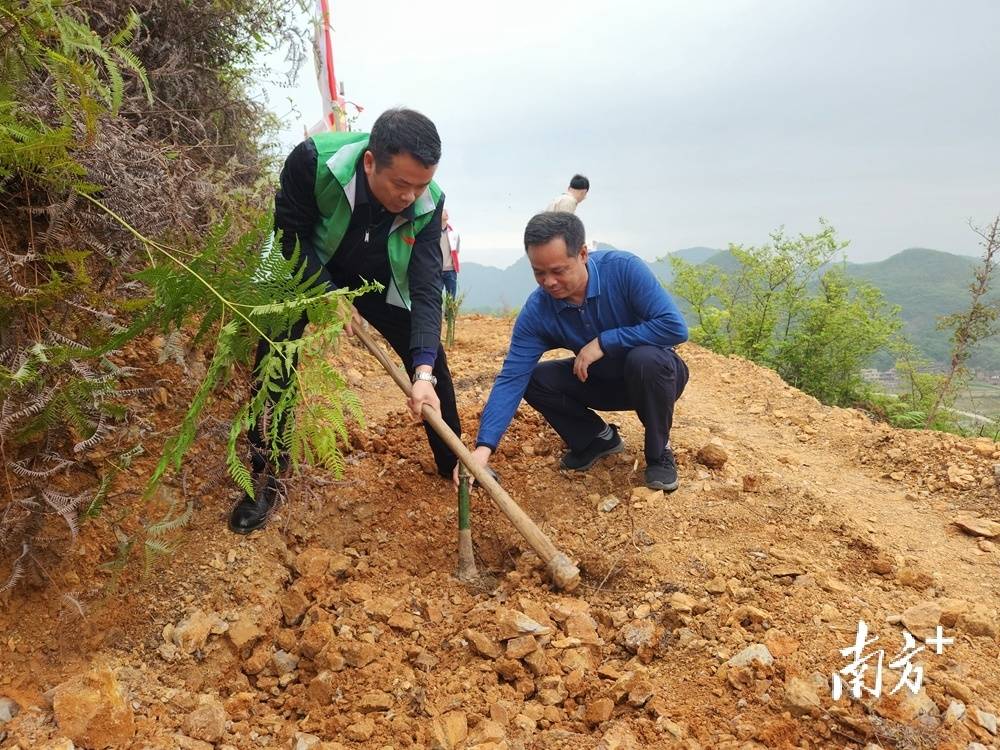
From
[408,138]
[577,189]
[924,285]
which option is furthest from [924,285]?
[408,138]

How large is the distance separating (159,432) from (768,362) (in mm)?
11997

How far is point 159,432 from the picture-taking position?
240 centimetres

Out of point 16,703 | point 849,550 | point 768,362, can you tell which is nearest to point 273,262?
point 16,703

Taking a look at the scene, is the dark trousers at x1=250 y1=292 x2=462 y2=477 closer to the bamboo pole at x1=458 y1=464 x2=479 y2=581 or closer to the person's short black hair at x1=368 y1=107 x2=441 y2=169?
the bamboo pole at x1=458 y1=464 x2=479 y2=581

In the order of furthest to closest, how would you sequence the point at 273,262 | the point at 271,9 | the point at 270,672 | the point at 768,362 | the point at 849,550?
the point at 768,362, the point at 271,9, the point at 849,550, the point at 270,672, the point at 273,262

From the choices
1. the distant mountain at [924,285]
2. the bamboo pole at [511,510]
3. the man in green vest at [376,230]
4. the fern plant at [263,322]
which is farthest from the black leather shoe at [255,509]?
the distant mountain at [924,285]

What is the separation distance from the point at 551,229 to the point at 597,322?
54 cm

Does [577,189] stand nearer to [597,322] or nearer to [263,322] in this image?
[597,322]

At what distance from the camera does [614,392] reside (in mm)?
2965

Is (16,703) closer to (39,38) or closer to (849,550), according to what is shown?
(39,38)

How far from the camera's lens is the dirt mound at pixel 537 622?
5.41ft

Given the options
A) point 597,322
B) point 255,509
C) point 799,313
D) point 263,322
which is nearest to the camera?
point 263,322

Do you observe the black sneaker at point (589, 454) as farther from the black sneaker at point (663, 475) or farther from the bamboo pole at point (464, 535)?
the bamboo pole at point (464, 535)

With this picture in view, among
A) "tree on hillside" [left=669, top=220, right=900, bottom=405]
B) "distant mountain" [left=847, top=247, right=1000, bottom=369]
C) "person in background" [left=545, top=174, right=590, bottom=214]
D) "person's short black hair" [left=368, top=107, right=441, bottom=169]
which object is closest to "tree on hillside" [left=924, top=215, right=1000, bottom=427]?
"tree on hillside" [left=669, top=220, right=900, bottom=405]
